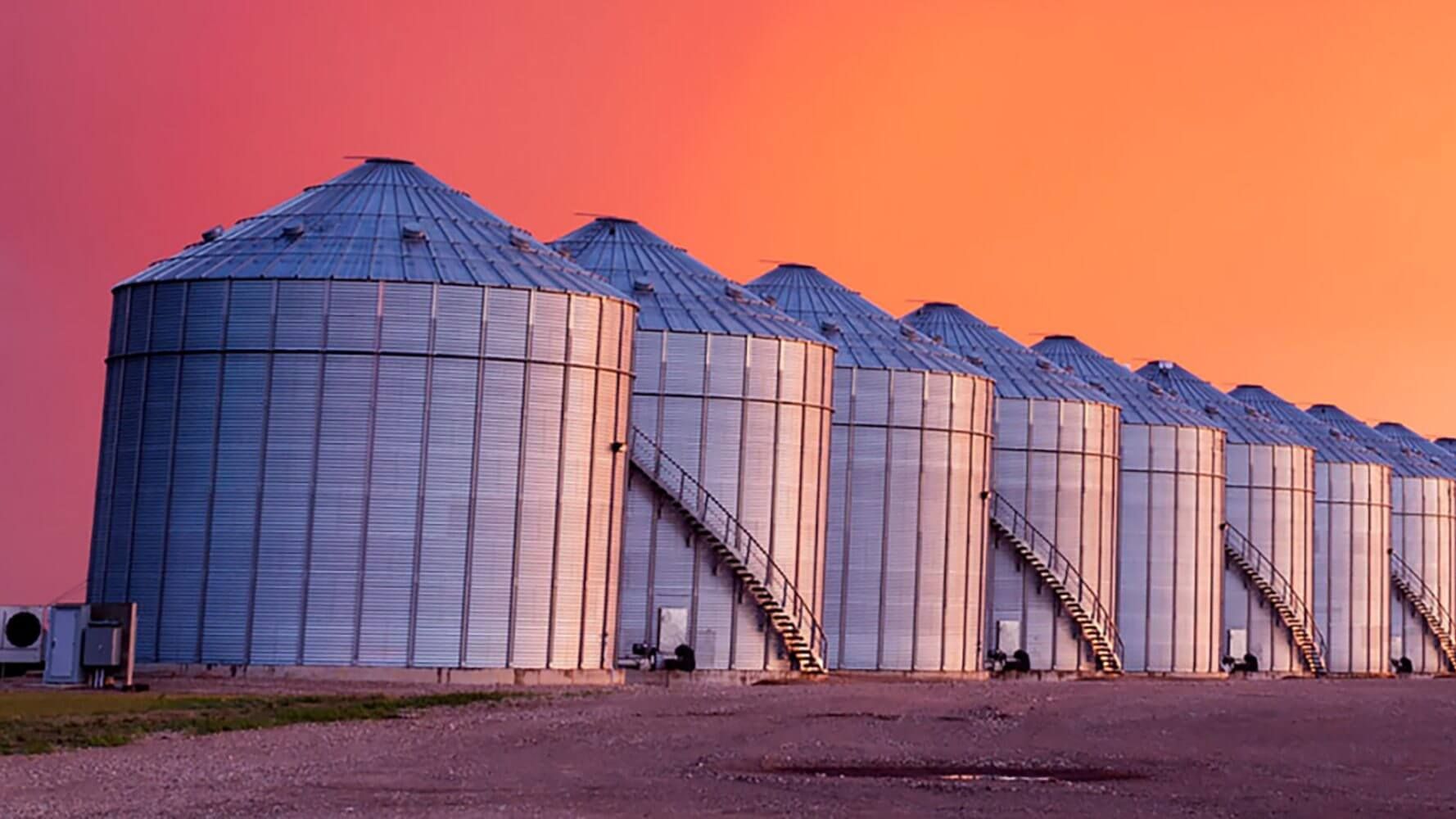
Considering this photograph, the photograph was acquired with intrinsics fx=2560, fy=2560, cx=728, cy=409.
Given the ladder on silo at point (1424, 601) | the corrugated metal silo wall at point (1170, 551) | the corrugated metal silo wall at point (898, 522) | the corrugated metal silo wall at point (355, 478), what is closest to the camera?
the corrugated metal silo wall at point (355, 478)

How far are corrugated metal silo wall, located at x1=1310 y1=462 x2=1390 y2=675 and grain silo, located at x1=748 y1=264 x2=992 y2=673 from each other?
42.7 meters

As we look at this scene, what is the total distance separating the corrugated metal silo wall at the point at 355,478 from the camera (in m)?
62.8

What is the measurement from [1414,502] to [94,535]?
90.7 m

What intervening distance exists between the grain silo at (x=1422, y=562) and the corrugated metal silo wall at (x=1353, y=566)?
4.20 m

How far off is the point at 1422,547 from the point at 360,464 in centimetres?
8999

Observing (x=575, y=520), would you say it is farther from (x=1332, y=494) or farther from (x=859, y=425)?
(x=1332, y=494)

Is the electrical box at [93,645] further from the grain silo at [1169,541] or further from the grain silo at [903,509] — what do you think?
the grain silo at [1169,541]

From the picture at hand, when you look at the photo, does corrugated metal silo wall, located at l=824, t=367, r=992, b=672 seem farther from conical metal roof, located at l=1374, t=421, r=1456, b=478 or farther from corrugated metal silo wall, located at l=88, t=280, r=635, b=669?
conical metal roof, located at l=1374, t=421, r=1456, b=478

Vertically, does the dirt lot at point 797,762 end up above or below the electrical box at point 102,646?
below


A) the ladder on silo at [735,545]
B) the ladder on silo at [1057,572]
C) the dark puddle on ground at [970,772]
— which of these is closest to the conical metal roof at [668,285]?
the ladder on silo at [735,545]

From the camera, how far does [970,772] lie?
39.1 m

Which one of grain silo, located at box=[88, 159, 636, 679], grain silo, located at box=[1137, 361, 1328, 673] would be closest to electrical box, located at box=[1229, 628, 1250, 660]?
grain silo, located at box=[1137, 361, 1328, 673]

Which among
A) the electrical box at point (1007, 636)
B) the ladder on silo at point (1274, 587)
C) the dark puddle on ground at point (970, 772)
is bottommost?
the dark puddle on ground at point (970, 772)

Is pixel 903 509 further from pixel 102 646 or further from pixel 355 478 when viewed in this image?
pixel 102 646
